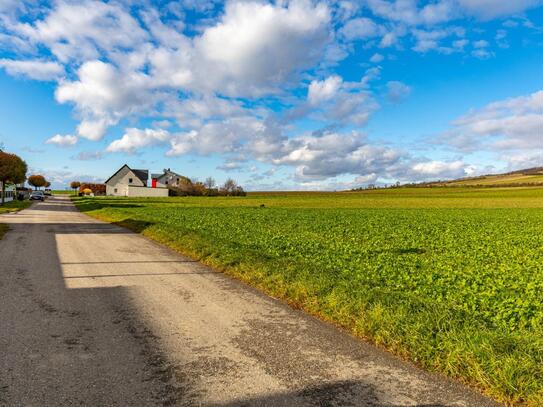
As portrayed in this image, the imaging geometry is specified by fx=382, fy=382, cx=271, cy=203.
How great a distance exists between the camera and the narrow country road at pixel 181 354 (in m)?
3.98

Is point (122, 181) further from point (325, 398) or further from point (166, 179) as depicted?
point (325, 398)

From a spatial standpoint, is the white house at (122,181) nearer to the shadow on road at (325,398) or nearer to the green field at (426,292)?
the green field at (426,292)

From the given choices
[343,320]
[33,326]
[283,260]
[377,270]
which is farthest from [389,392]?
[283,260]

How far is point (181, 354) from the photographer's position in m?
4.97

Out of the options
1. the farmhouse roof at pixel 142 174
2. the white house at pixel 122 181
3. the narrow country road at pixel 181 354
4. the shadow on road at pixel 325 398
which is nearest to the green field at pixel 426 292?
the narrow country road at pixel 181 354

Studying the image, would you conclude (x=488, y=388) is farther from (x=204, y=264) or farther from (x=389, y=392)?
(x=204, y=264)

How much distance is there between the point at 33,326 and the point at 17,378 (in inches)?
73.2

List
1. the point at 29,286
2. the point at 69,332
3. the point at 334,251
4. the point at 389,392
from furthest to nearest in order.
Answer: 1. the point at 334,251
2. the point at 29,286
3. the point at 69,332
4. the point at 389,392

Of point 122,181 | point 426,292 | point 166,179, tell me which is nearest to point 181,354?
point 426,292

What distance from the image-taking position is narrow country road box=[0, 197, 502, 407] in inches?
157

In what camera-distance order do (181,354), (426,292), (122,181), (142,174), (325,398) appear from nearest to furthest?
1. (325,398)
2. (181,354)
3. (426,292)
4. (122,181)
5. (142,174)

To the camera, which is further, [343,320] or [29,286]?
[29,286]

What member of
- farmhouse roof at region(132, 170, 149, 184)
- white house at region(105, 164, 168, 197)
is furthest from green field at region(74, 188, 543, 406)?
farmhouse roof at region(132, 170, 149, 184)

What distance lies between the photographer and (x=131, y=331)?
5785 millimetres
